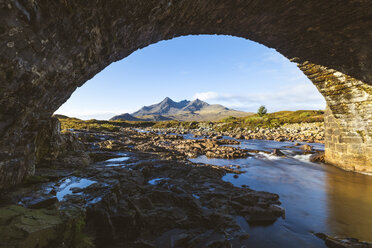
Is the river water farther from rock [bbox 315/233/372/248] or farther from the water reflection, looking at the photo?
rock [bbox 315/233/372/248]

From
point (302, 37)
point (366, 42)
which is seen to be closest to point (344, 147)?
point (366, 42)

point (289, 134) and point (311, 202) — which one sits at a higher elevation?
point (289, 134)

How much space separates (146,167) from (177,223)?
3.40 m

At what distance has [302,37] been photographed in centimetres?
573

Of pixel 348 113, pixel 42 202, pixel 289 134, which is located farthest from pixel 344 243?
pixel 289 134

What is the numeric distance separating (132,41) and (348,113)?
10.7 m

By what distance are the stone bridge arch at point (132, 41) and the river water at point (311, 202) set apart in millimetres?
2211

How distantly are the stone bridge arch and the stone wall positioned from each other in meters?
0.04

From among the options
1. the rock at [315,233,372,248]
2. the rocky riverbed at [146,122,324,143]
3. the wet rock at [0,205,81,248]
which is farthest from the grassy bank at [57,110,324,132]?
the rock at [315,233,372,248]

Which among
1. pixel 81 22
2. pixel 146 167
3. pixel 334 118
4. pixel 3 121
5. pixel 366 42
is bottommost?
pixel 146 167

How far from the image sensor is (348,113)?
7977 millimetres

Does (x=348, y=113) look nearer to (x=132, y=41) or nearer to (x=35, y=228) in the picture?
(x=132, y=41)

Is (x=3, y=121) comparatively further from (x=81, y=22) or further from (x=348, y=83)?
(x=348, y=83)

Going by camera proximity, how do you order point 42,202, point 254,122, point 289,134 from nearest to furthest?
point 42,202 → point 289,134 → point 254,122
